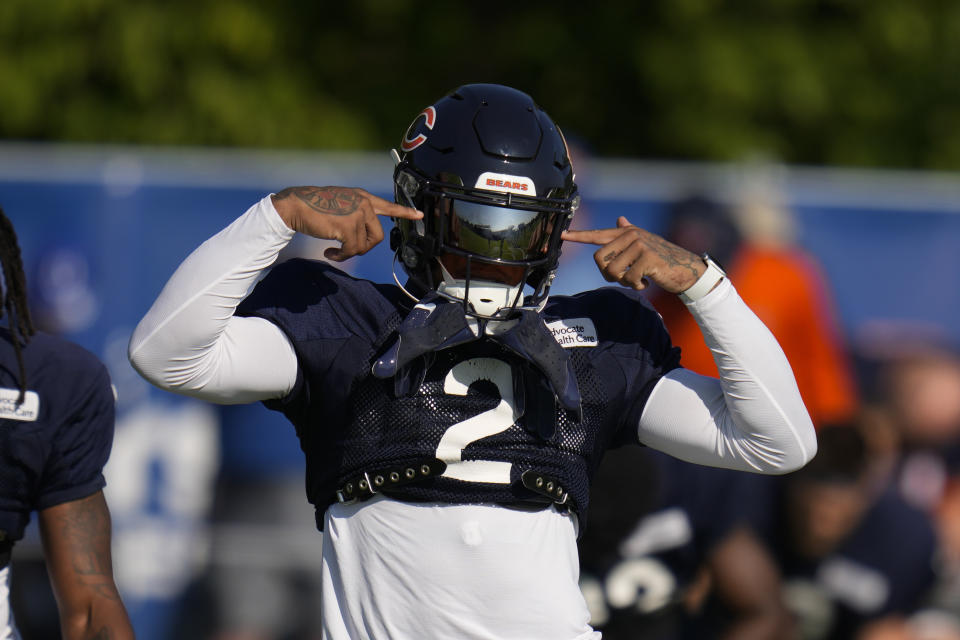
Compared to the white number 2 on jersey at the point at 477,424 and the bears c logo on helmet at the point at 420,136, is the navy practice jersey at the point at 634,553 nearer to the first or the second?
the white number 2 on jersey at the point at 477,424

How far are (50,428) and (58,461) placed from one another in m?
0.07

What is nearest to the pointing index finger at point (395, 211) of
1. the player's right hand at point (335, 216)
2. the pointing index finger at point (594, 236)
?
the player's right hand at point (335, 216)

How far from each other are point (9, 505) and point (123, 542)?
304cm

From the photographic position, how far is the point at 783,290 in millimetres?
5531

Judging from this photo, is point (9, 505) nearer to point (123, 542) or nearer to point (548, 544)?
point (548, 544)

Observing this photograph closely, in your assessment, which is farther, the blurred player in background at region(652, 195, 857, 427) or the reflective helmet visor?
the blurred player in background at region(652, 195, 857, 427)

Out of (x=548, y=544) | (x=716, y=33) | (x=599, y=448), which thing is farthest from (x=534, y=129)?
(x=716, y=33)

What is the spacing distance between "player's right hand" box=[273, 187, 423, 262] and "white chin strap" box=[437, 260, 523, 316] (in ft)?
0.75

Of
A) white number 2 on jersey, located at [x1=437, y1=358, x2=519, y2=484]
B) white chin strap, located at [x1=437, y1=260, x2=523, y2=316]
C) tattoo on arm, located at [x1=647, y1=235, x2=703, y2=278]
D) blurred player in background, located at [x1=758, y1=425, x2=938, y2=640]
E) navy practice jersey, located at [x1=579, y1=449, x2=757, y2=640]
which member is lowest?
blurred player in background, located at [x1=758, y1=425, x2=938, y2=640]

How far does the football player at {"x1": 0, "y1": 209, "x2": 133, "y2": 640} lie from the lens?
8.71 feet

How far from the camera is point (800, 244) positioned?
561cm

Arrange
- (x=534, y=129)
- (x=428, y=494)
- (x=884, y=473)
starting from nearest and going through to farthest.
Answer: (x=428, y=494) < (x=534, y=129) < (x=884, y=473)

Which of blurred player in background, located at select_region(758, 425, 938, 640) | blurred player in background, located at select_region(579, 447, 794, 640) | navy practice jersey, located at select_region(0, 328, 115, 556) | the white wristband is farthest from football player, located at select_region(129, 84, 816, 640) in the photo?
blurred player in background, located at select_region(758, 425, 938, 640)

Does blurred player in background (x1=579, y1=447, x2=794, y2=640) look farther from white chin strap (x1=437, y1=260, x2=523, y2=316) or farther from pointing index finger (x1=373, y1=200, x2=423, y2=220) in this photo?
pointing index finger (x1=373, y1=200, x2=423, y2=220)
